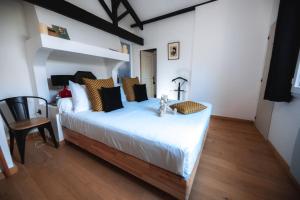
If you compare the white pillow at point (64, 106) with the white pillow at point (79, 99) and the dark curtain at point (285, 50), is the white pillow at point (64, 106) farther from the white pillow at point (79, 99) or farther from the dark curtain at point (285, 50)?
the dark curtain at point (285, 50)

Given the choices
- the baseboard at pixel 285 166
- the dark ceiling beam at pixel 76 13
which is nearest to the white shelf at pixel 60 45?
the dark ceiling beam at pixel 76 13

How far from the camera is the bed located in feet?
3.32

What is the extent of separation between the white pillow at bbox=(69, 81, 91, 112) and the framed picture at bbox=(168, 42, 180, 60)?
286 cm

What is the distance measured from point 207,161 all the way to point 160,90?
9.60 ft

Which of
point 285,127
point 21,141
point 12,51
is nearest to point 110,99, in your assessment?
point 21,141

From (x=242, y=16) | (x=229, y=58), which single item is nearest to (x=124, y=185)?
(x=229, y=58)

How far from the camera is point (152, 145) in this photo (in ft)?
3.57

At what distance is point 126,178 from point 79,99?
133cm

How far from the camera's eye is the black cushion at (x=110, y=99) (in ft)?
6.24

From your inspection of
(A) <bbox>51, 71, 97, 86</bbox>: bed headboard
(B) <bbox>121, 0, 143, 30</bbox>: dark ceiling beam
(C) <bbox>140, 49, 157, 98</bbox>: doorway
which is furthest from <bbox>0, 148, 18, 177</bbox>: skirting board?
(B) <bbox>121, 0, 143, 30</bbox>: dark ceiling beam

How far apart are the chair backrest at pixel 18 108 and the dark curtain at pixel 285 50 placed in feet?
11.9

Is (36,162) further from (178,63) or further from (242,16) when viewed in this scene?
(242,16)

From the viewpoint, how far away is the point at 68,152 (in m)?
1.85

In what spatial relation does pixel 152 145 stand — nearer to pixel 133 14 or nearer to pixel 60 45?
pixel 60 45
